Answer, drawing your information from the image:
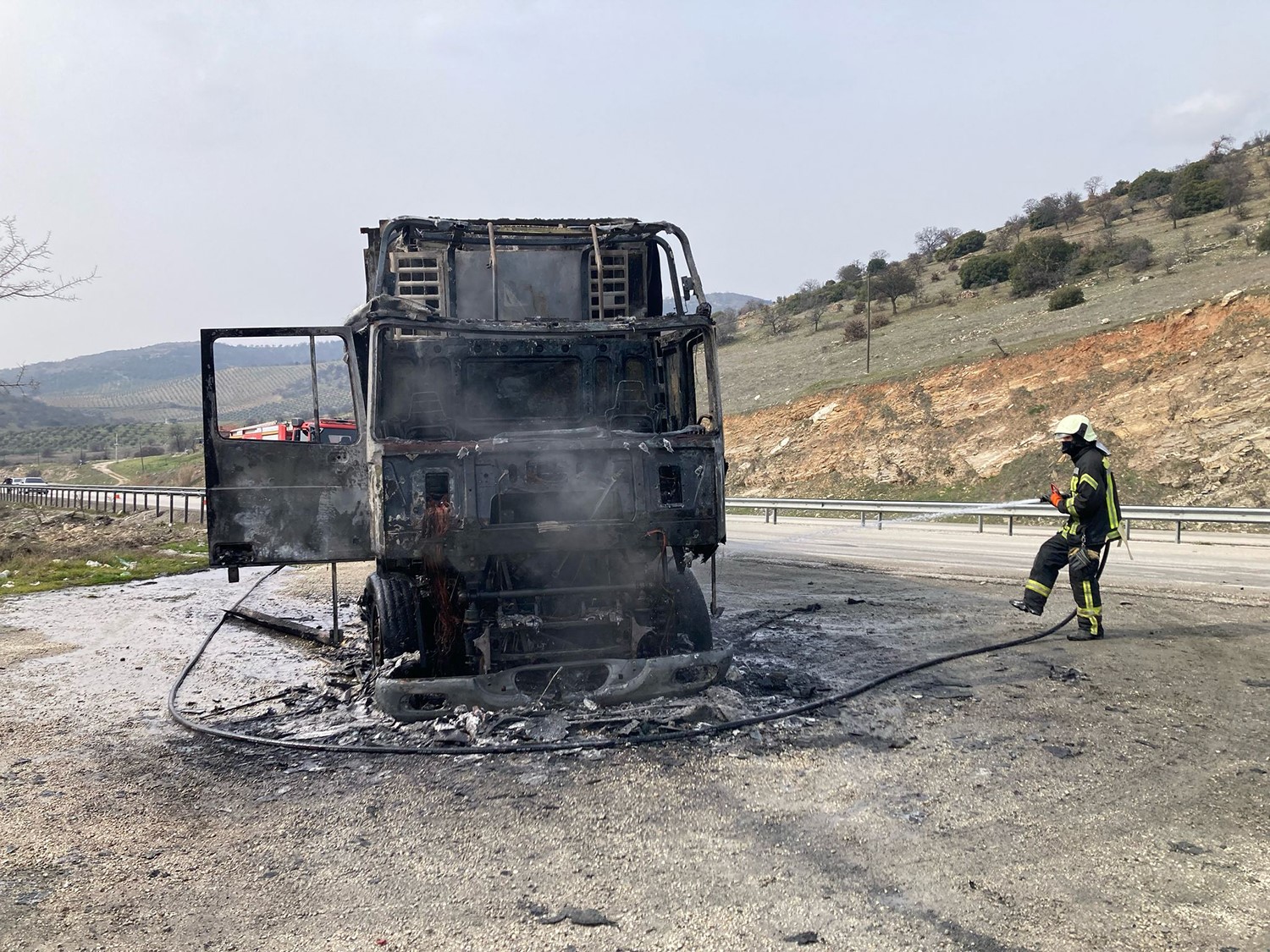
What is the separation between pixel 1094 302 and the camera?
32.4m

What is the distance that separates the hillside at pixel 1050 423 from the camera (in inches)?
822

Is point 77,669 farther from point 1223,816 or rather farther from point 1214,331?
point 1214,331

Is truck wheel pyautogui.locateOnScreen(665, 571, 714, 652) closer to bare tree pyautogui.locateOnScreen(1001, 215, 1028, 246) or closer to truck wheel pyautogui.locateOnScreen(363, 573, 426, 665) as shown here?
truck wheel pyautogui.locateOnScreen(363, 573, 426, 665)

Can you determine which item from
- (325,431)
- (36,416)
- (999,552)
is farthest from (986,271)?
(36,416)

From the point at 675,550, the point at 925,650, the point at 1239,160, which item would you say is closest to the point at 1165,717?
the point at 925,650

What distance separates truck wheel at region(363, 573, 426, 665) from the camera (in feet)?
21.0

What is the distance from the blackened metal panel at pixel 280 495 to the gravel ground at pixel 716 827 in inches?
46.2

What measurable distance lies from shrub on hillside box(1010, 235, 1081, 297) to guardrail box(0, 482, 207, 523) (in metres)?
33.6

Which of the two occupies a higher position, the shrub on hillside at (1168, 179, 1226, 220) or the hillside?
the shrub on hillside at (1168, 179, 1226, 220)

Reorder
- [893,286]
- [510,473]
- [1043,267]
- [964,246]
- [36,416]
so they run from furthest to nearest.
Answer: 1. [36,416]
2. [964,246]
3. [893,286]
4. [1043,267]
5. [510,473]

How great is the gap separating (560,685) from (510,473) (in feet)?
4.72

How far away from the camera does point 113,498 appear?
36938mm

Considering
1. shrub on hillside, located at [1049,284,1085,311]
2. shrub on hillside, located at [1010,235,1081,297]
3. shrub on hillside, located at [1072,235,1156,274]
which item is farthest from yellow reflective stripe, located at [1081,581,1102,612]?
shrub on hillside, located at [1010,235,1081,297]

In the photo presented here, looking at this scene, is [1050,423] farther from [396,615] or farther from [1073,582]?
[396,615]
